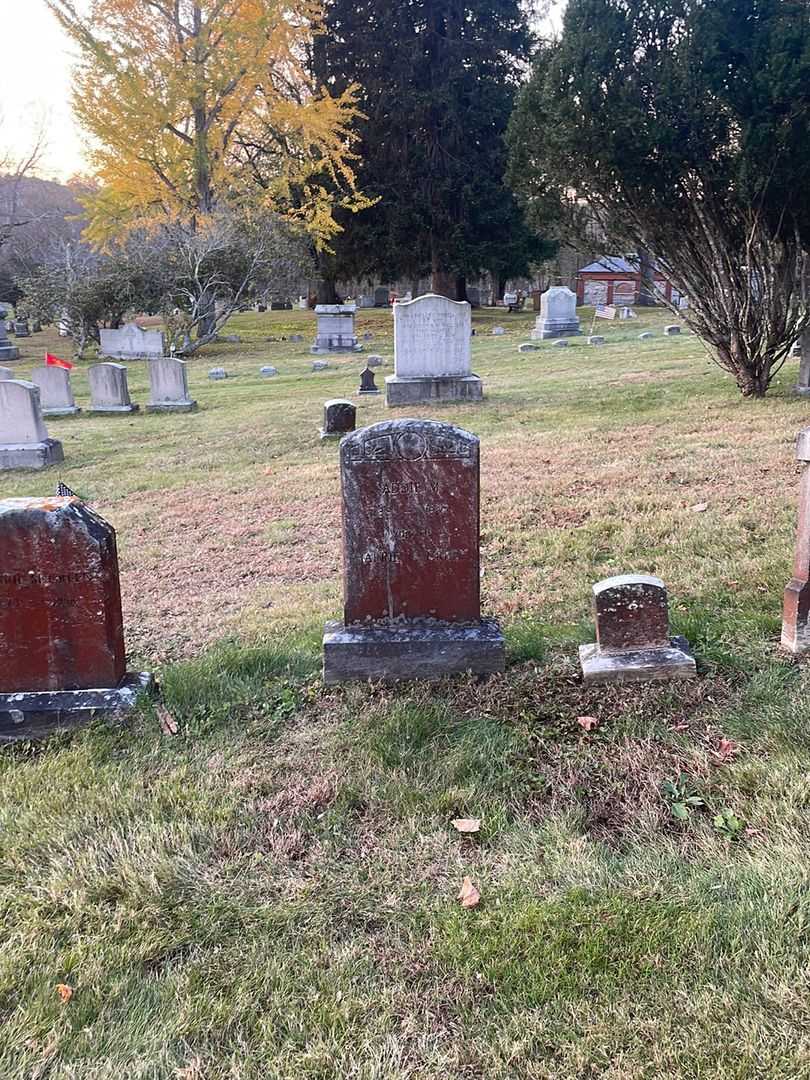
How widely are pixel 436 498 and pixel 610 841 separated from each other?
1782 millimetres

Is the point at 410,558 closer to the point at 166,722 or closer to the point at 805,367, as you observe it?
the point at 166,722

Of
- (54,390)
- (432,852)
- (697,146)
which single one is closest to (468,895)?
(432,852)

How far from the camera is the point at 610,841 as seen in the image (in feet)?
9.02

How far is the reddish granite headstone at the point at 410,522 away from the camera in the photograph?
12.5ft

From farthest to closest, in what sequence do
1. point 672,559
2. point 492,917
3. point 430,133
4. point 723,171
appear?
point 430,133
point 723,171
point 672,559
point 492,917

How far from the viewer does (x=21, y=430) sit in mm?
11297

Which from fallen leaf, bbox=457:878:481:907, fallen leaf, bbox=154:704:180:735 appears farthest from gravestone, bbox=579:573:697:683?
fallen leaf, bbox=154:704:180:735

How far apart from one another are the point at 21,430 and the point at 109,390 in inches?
190

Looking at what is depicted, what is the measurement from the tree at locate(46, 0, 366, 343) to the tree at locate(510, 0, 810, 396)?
57.6 feet

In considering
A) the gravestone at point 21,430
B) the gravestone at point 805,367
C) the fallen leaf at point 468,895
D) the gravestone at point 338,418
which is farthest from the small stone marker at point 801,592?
the gravestone at point 21,430

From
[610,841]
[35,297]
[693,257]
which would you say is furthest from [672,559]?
[35,297]

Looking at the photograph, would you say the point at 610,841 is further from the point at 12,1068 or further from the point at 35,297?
the point at 35,297

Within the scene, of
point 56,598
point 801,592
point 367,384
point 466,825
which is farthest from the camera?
point 367,384

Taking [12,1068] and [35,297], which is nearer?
[12,1068]
